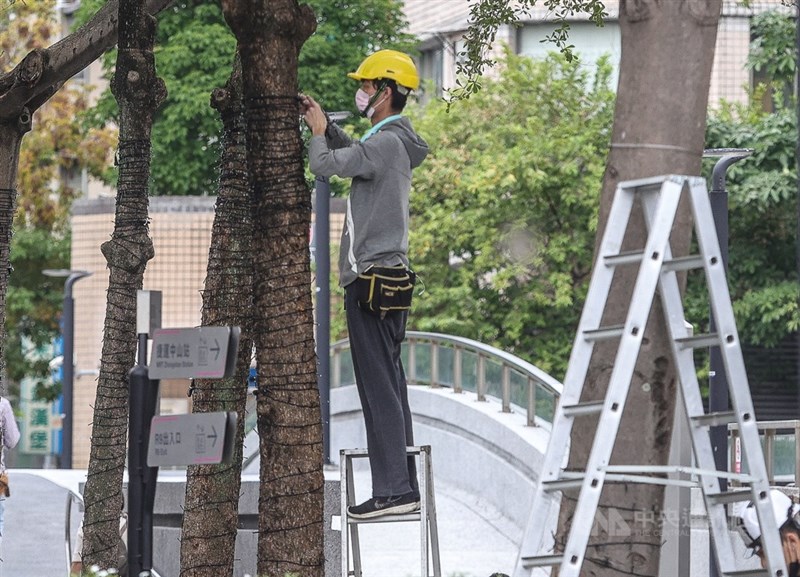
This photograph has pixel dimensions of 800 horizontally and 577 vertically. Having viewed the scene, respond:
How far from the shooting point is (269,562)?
694 cm

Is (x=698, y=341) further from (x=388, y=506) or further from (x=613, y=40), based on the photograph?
(x=613, y=40)

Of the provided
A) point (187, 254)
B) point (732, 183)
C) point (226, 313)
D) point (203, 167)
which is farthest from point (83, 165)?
A: point (226, 313)

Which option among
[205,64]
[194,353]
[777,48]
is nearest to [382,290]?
[194,353]

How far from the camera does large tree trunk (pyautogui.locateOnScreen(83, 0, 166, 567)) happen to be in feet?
31.9

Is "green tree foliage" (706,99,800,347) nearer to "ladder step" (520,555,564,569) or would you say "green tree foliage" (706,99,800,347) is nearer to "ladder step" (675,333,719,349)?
"ladder step" (675,333,719,349)

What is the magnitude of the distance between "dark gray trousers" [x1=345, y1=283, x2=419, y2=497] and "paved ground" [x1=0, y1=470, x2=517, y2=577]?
550 centimetres

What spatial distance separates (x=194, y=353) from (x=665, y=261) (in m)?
1.72

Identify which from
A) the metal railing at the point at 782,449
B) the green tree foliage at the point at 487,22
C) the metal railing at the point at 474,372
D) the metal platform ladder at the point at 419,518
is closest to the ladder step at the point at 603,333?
the metal platform ladder at the point at 419,518

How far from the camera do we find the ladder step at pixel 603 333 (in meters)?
5.66

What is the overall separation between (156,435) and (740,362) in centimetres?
206

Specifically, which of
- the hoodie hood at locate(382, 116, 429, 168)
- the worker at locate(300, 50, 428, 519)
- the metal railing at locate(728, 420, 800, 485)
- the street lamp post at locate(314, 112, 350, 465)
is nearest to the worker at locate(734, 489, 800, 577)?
the worker at locate(300, 50, 428, 519)

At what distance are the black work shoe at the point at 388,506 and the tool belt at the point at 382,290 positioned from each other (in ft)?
2.51

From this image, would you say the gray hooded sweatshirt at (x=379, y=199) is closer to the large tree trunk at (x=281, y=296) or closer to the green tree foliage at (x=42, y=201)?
the large tree trunk at (x=281, y=296)

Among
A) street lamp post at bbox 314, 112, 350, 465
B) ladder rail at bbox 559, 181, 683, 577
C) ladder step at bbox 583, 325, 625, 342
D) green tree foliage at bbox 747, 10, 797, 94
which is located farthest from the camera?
green tree foliage at bbox 747, 10, 797, 94
